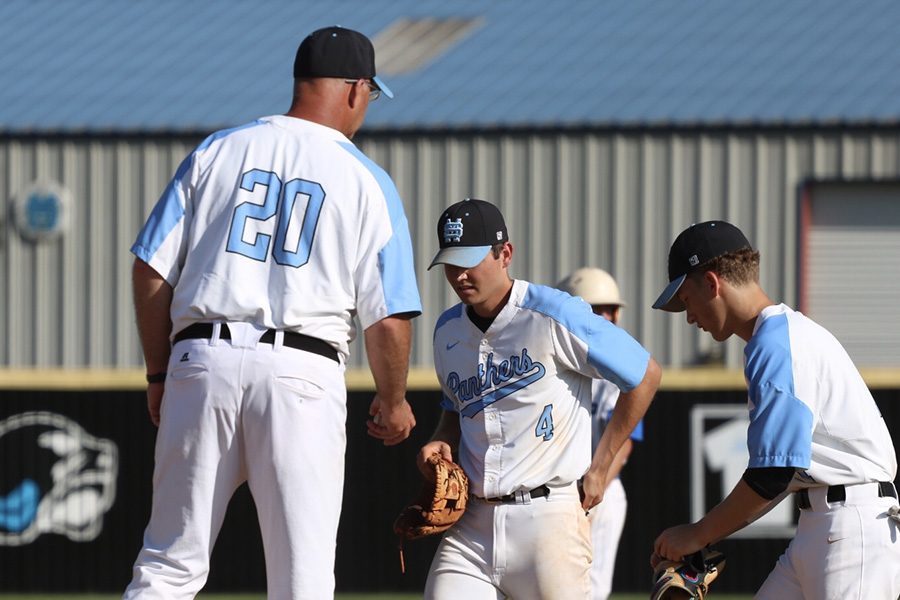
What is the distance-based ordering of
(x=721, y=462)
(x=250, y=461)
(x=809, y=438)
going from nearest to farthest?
1. (x=809, y=438)
2. (x=250, y=461)
3. (x=721, y=462)

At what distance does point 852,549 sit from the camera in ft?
14.2

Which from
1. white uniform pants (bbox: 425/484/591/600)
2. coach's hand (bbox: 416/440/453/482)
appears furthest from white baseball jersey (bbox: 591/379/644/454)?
white uniform pants (bbox: 425/484/591/600)

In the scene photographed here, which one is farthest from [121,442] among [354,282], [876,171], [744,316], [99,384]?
[876,171]

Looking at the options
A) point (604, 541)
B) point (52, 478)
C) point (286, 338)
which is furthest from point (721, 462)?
point (286, 338)

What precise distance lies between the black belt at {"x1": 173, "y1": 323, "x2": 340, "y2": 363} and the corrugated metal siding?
34.9 feet

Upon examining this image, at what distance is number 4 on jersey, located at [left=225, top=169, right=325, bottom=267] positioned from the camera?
14.8ft

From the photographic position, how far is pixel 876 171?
15.0 meters

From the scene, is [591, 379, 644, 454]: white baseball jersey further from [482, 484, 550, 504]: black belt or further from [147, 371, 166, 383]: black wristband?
[147, 371, 166, 383]: black wristband

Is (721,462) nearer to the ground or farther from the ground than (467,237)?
nearer to the ground

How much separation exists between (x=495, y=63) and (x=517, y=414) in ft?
40.8

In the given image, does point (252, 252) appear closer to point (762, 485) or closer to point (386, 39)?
point (762, 485)

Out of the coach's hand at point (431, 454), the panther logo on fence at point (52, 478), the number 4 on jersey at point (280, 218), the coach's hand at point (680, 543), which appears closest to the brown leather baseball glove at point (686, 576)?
the coach's hand at point (680, 543)

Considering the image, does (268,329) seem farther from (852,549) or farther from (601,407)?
(601,407)

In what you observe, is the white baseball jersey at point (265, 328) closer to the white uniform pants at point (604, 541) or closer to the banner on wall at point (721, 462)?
the white uniform pants at point (604, 541)
